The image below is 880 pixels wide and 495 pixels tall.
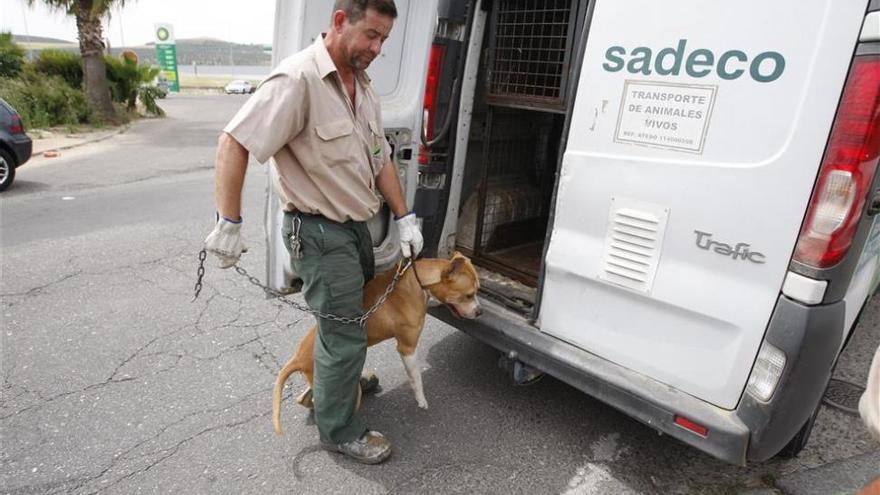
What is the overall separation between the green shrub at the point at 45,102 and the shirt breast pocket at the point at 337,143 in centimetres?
1470

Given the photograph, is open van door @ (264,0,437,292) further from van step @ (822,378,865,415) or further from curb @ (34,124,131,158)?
curb @ (34,124,131,158)

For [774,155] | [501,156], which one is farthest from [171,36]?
[774,155]

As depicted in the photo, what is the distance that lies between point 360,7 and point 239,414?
208 cm

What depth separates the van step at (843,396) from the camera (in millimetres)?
3066

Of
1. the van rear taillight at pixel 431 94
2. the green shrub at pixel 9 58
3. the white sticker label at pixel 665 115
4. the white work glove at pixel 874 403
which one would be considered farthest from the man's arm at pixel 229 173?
the green shrub at pixel 9 58

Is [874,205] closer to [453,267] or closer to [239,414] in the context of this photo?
[453,267]

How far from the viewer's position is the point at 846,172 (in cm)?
167

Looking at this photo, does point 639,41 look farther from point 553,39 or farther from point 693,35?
point 553,39

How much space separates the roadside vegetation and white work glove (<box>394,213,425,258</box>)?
14574 millimetres

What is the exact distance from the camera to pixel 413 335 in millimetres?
2750

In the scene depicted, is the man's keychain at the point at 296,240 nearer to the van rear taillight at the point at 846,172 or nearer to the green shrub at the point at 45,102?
the van rear taillight at the point at 846,172

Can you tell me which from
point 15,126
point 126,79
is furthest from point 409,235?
point 126,79

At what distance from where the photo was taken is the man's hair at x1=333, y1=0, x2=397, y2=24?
80.6 inches

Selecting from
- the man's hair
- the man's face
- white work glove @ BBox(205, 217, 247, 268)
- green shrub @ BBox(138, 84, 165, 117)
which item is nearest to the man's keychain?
white work glove @ BBox(205, 217, 247, 268)
